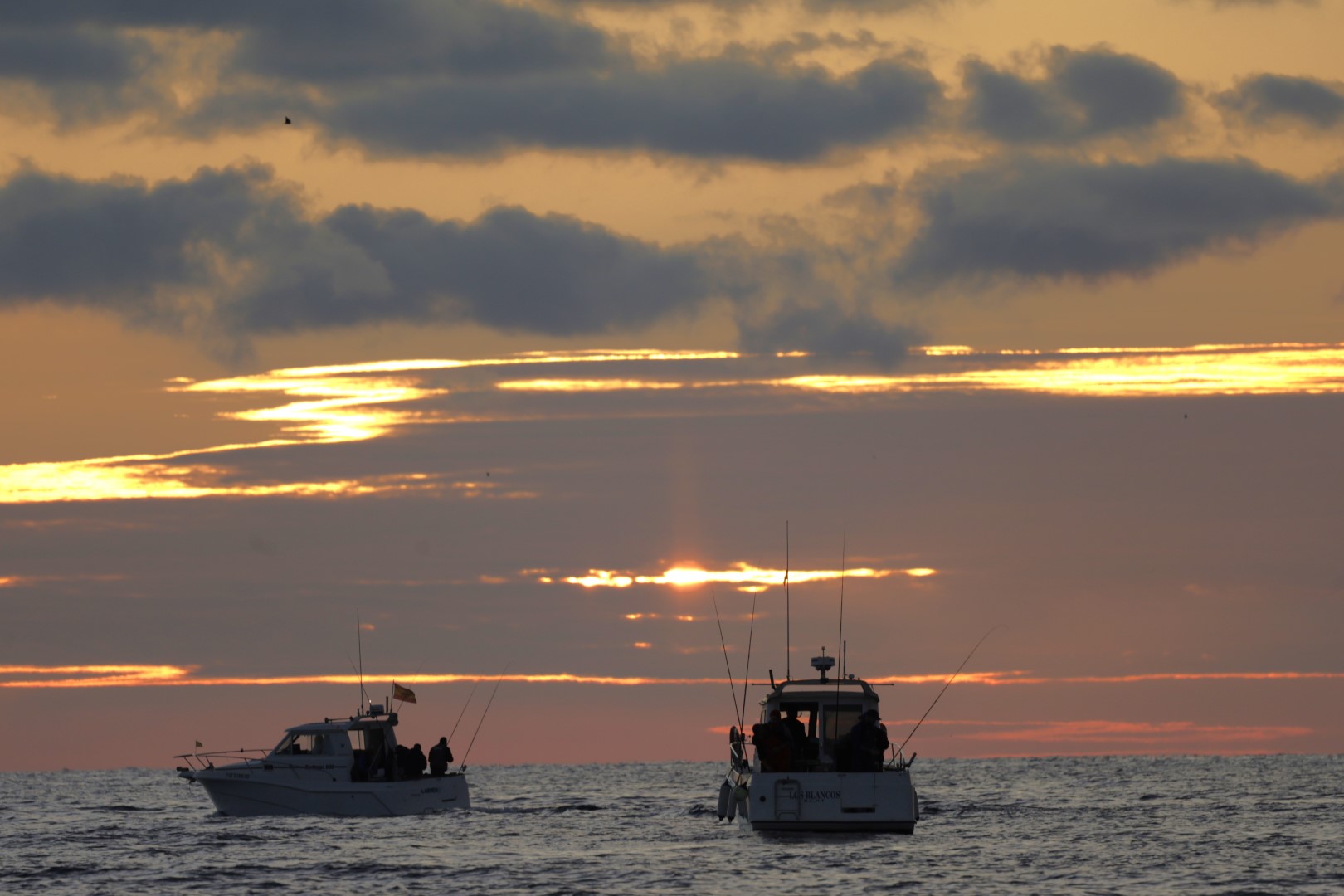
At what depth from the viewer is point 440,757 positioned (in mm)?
64875

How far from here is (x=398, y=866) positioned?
166ft

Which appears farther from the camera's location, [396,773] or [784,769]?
[396,773]

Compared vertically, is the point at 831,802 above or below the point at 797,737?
below

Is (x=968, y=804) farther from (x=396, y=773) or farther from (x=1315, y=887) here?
(x=1315, y=887)

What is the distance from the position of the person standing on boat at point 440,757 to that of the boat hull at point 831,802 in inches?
819

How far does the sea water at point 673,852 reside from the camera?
4622cm

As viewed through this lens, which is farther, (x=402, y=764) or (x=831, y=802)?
(x=402, y=764)

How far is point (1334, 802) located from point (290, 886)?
187 ft

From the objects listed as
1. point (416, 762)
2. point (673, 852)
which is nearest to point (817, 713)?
point (673, 852)

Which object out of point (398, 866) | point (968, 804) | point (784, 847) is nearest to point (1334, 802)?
point (968, 804)

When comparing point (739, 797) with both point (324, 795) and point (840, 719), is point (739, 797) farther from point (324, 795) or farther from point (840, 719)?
point (324, 795)

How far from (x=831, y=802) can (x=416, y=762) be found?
21277 millimetres

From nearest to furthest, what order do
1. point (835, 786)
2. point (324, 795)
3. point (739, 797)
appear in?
1. point (835, 786)
2. point (739, 797)
3. point (324, 795)

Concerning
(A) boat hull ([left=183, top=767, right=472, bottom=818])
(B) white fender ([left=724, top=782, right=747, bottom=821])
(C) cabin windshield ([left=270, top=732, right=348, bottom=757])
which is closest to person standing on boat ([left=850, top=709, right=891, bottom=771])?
(B) white fender ([left=724, top=782, right=747, bottom=821])
